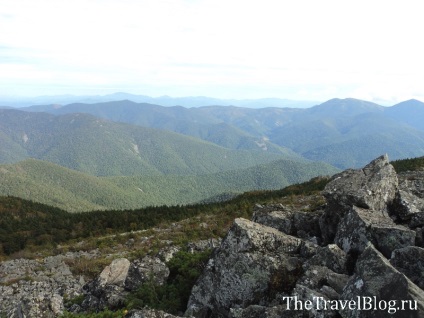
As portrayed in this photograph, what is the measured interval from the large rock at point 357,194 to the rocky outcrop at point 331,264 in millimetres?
Result: 44

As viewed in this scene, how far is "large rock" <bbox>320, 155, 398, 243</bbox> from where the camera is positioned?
14.7 metres

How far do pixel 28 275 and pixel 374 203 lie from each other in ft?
81.2

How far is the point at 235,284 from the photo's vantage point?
11594mm

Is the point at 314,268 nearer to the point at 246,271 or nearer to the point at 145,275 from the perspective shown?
the point at 246,271

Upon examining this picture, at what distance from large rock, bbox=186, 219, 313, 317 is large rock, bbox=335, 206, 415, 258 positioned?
1586 millimetres

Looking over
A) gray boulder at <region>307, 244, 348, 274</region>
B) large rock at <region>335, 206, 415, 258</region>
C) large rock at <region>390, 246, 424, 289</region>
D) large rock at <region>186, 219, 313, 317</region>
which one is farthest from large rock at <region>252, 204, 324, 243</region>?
large rock at <region>390, 246, 424, 289</region>

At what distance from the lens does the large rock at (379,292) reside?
291 inches

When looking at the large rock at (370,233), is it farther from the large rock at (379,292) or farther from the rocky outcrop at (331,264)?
the large rock at (379,292)

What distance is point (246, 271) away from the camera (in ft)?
38.1

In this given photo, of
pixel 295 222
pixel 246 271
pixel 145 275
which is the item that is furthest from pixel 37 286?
pixel 295 222

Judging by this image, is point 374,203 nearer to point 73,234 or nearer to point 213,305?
point 213,305

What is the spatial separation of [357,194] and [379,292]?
7.37 m

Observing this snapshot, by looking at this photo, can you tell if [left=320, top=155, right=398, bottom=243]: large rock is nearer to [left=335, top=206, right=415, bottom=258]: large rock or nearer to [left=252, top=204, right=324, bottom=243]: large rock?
[left=252, top=204, right=324, bottom=243]: large rock

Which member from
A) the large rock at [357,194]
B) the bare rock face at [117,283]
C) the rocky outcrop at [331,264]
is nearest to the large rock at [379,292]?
the rocky outcrop at [331,264]
